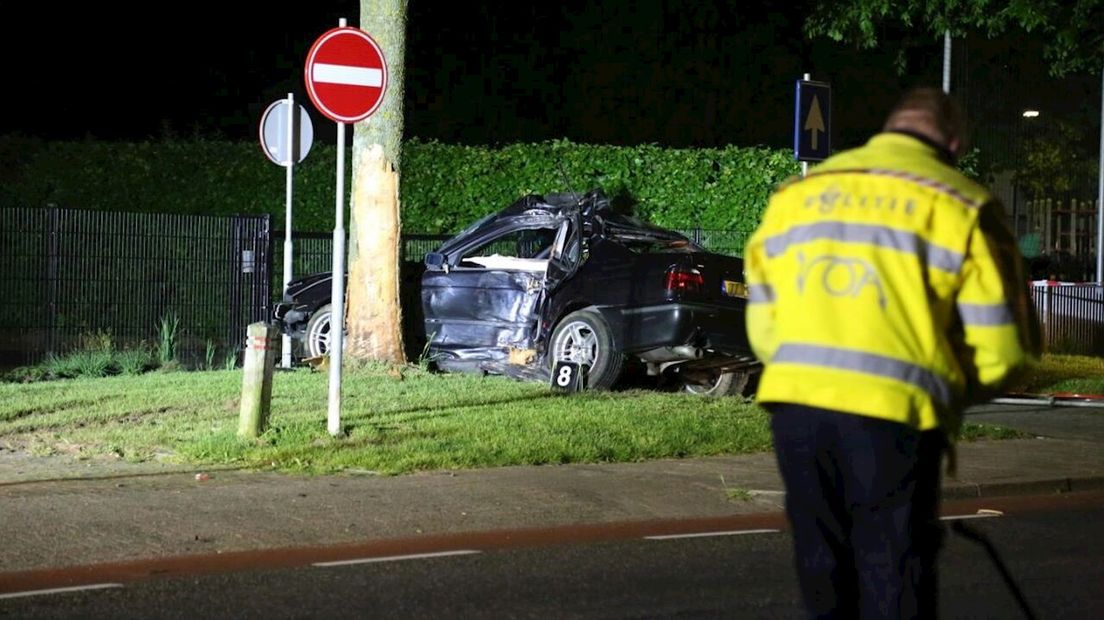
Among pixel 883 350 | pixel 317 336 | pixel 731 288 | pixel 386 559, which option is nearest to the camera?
pixel 883 350

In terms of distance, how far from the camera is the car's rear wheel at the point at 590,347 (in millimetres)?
14602

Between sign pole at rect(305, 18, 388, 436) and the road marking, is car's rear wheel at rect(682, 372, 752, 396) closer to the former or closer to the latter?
sign pole at rect(305, 18, 388, 436)

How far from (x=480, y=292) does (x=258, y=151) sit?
24.1 feet

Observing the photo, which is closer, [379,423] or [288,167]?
[379,423]

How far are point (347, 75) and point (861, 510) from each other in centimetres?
807

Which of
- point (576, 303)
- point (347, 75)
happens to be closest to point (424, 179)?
point (576, 303)

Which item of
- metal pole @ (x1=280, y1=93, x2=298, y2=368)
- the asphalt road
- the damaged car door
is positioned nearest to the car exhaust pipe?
the damaged car door

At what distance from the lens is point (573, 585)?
736 centimetres

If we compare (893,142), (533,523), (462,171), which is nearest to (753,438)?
(533,523)

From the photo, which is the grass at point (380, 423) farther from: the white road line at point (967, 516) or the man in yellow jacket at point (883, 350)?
the man in yellow jacket at point (883, 350)

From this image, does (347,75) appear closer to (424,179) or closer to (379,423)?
(379,423)

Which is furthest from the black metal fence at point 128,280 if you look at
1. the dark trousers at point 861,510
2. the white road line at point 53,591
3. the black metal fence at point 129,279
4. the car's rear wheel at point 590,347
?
the dark trousers at point 861,510

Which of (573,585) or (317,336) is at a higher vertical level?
(317,336)

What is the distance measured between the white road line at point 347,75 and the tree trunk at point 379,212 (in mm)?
3558
